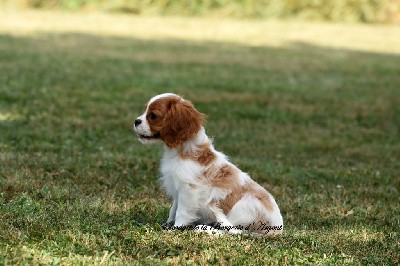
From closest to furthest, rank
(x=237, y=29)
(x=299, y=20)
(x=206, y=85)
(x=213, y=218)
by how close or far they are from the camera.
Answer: (x=213, y=218)
(x=206, y=85)
(x=237, y=29)
(x=299, y=20)

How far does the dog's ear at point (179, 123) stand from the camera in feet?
21.9

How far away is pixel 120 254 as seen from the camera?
5898 millimetres

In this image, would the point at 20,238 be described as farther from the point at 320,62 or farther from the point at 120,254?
the point at 320,62

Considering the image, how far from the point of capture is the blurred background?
29984 millimetres

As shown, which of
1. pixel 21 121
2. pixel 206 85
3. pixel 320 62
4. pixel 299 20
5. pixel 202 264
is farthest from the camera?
pixel 299 20

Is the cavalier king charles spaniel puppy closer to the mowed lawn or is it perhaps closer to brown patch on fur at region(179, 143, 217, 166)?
brown patch on fur at region(179, 143, 217, 166)

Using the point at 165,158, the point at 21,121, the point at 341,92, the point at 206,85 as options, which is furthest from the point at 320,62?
the point at 165,158

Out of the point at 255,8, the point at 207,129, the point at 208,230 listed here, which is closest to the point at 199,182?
the point at 208,230

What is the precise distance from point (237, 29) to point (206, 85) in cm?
1051

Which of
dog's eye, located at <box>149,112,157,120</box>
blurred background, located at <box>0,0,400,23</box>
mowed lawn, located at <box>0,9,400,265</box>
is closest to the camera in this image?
mowed lawn, located at <box>0,9,400,265</box>

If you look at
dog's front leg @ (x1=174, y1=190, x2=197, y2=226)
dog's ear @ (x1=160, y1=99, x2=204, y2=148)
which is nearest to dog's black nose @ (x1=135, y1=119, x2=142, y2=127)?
dog's ear @ (x1=160, y1=99, x2=204, y2=148)

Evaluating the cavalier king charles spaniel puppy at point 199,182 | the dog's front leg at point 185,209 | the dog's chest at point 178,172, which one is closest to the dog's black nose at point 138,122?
the cavalier king charles spaniel puppy at point 199,182

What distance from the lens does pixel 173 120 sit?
667 centimetres

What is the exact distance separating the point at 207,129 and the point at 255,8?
1809 cm
